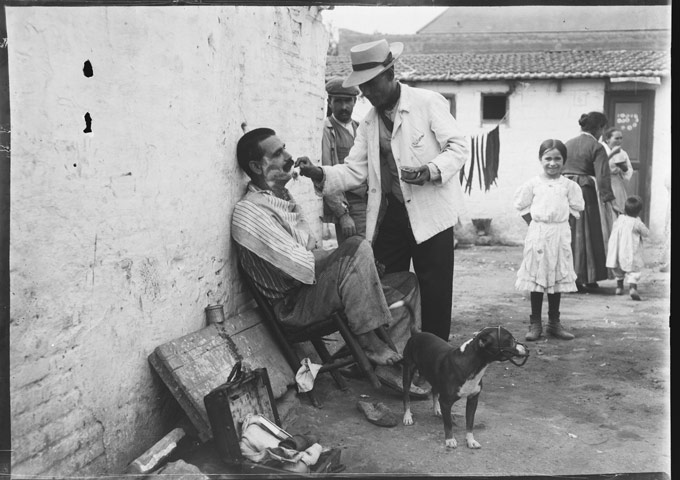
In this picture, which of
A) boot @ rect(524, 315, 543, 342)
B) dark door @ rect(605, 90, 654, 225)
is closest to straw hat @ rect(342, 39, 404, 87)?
boot @ rect(524, 315, 543, 342)

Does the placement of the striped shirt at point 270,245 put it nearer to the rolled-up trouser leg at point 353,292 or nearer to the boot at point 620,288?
the rolled-up trouser leg at point 353,292

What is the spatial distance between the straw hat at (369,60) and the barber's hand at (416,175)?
0.62 metres

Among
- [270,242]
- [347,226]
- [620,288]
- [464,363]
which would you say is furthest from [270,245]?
[620,288]

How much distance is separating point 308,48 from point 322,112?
643 mm

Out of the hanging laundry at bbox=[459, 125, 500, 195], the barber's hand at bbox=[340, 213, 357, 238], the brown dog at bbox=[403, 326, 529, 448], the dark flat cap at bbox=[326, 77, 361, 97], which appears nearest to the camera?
the brown dog at bbox=[403, 326, 529, 448]

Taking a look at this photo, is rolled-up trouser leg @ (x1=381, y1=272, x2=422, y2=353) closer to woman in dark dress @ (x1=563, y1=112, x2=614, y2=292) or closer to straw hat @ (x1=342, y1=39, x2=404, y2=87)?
straw hat @ (x1=342, y1=39, x2=404, y2=87)

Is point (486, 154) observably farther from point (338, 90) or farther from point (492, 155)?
point (338, 90)

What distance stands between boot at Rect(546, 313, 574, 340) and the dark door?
6970 mm

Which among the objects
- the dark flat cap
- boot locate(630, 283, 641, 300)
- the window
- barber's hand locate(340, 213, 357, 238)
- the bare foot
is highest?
the window

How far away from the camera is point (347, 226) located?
5.31 metres

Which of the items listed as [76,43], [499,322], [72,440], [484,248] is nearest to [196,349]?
[72,440]

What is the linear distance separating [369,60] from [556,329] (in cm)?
285

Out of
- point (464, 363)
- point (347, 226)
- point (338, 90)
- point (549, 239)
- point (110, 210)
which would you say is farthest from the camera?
point (338, 90)

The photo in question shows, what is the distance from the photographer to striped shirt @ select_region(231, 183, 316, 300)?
3875 mm
